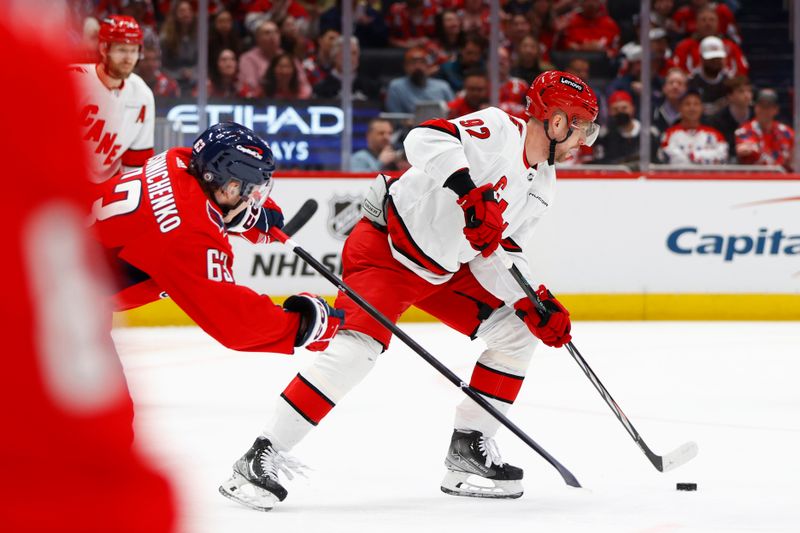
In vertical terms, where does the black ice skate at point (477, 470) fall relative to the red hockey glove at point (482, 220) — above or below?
below

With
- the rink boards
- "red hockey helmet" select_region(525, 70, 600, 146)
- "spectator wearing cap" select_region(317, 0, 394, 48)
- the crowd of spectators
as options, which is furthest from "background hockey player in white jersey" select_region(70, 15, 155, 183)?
"red hockey helmet" select_region(525, 70, 600, 146)

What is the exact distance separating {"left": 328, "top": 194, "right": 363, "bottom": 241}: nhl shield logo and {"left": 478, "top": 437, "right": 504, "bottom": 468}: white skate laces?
11.9ft

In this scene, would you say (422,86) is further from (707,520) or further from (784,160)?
(707,520)

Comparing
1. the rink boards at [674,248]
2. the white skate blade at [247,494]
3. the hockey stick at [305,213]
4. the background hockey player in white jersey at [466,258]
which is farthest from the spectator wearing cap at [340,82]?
the white skate blade at [247,494]

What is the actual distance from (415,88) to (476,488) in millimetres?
4621

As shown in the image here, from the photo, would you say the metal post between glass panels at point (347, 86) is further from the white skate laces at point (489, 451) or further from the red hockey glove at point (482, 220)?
the red hockey glove at point (482, 220)

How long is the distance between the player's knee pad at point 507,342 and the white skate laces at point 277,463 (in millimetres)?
558

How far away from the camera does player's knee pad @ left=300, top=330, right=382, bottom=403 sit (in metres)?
2.83

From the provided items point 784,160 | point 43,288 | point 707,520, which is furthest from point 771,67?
point 43,288

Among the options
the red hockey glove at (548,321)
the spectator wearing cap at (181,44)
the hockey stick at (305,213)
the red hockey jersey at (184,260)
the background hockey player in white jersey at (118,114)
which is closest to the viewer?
the red hockey jersey at (184,260)

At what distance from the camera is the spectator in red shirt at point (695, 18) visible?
7945 mm

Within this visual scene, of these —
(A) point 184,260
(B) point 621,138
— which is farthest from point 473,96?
(A) point 184,260

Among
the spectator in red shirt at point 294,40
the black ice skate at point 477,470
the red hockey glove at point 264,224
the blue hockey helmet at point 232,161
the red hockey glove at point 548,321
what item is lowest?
the black ice skate at point 477,470

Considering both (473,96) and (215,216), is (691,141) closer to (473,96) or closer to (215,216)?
(473,96)
